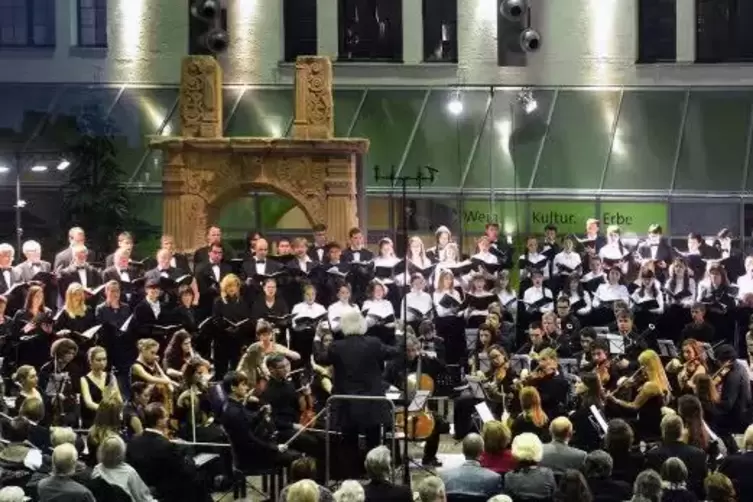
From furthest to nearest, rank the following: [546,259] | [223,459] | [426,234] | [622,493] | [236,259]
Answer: [426,234], [546,259], [236,259], [223,459], [622,493]

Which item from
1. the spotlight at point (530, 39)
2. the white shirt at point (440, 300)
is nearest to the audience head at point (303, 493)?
the white shirt at point (440, 300)

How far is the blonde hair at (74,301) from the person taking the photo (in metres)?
18.4

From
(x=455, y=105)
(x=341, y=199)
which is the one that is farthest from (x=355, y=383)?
(x=455, y=105)

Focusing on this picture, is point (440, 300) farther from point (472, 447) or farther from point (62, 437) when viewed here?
point (62, 437)

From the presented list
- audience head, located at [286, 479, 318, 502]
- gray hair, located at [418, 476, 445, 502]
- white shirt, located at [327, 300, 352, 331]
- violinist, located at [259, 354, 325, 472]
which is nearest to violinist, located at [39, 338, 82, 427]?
violinist, located at [259, 354, 325, 472]

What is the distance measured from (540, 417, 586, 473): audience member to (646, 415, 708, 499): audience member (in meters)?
Answer: 0.56

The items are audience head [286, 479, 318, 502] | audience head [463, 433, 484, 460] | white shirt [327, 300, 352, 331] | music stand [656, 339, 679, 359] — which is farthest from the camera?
white shirt [327, 300, 352, 331]

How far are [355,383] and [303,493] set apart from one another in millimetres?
4662

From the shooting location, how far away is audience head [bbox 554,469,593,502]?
439 inches

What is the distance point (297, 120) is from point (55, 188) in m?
4.75

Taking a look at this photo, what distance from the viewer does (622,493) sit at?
11.9 metres

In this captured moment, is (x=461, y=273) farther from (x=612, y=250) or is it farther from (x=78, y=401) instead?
(x=78, y=401)

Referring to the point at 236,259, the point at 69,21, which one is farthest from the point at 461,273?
the point at 69,21

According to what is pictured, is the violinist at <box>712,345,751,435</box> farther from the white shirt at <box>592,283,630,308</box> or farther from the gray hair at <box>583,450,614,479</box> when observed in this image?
Result: the gray hair at <box>583,450,614,479</box>
